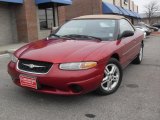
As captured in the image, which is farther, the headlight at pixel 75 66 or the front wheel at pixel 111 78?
the front wheel at pixel 111 78

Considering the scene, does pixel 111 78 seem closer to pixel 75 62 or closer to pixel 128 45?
pixel 75 62

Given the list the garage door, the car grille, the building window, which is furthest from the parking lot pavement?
the building window

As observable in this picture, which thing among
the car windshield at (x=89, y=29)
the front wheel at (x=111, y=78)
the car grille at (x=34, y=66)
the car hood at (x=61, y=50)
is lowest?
the front wheel at (x=111, y=78)

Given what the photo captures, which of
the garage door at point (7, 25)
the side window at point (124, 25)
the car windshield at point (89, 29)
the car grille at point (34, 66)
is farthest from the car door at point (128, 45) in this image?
the garage door at point (7, 25)

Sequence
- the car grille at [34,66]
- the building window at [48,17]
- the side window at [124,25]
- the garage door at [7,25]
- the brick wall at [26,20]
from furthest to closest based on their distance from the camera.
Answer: the building window at [48,17] → the brick wall at [26,20] → the garage door at [7,25] → the side window at [124,25] → the car grille at [34,66]

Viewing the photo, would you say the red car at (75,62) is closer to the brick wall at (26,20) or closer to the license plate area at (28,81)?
the license plate area at (28,81)

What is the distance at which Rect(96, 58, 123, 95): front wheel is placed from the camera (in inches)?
187

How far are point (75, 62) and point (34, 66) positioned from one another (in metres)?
0.65

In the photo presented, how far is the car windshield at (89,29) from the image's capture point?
212 inches

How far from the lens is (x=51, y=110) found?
4.16 meters

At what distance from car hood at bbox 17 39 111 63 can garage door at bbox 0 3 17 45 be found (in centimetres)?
1175

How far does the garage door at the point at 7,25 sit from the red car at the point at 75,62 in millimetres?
11404

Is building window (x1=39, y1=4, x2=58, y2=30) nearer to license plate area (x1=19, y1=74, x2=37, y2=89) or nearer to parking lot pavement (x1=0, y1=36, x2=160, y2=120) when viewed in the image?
parking lot pavement (x1=0, y1=36, x2=160, y2=120)

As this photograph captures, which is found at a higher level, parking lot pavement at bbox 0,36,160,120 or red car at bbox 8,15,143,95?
red car at bbox 8,15,143,95
